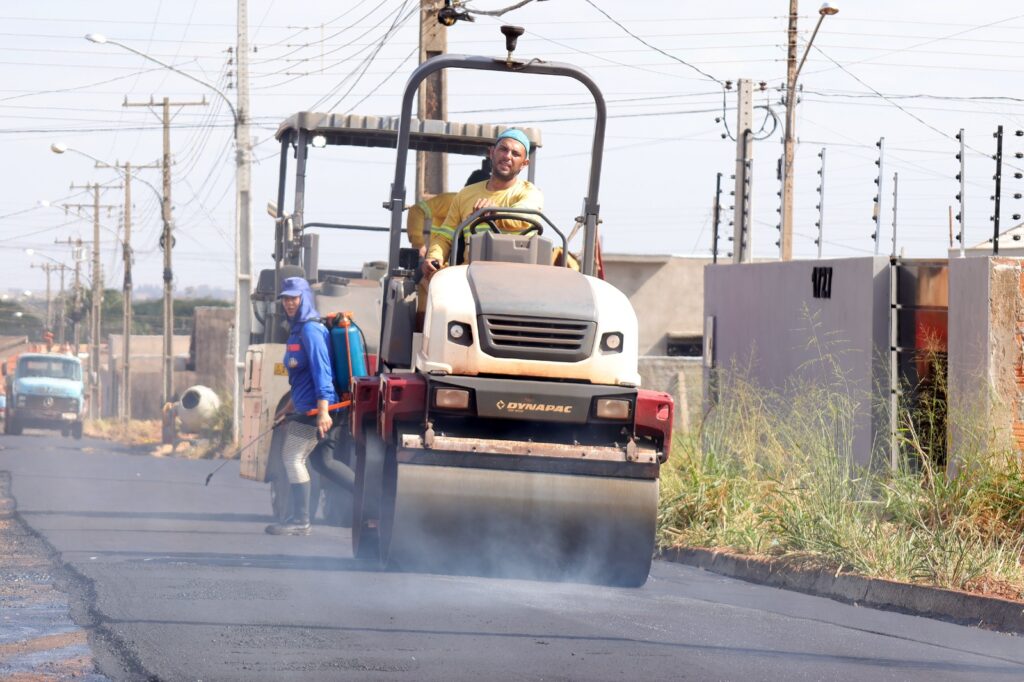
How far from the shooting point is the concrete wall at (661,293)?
38188 mm

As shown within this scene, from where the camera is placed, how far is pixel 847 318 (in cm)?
1483

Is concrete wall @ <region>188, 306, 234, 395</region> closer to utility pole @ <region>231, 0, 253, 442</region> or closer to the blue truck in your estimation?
the blue truck

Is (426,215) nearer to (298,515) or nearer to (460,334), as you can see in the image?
(460,334)

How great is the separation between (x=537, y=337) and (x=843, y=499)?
3.38 m

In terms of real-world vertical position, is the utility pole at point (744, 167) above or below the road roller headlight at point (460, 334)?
above

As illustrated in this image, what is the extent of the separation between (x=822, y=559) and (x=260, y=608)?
12.6 feet

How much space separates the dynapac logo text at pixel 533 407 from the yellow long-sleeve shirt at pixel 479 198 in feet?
4.19

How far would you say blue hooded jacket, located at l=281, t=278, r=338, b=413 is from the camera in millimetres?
11523

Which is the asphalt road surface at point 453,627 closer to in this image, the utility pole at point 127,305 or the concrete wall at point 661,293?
the concrete wall at point 661,293

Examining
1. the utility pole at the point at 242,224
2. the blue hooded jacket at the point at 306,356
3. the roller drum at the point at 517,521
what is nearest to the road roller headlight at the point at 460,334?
the roller drum at the point at 517,521

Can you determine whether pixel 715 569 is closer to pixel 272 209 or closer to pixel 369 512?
pixel 369 512

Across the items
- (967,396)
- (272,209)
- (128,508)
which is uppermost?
(272,209)

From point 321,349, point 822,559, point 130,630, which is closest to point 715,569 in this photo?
point 822,559

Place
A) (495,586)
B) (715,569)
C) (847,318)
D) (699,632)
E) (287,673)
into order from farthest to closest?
1. (847,318)
2. (715,569)
3. (495,586)
4. (699,632)
5. (287,673)
